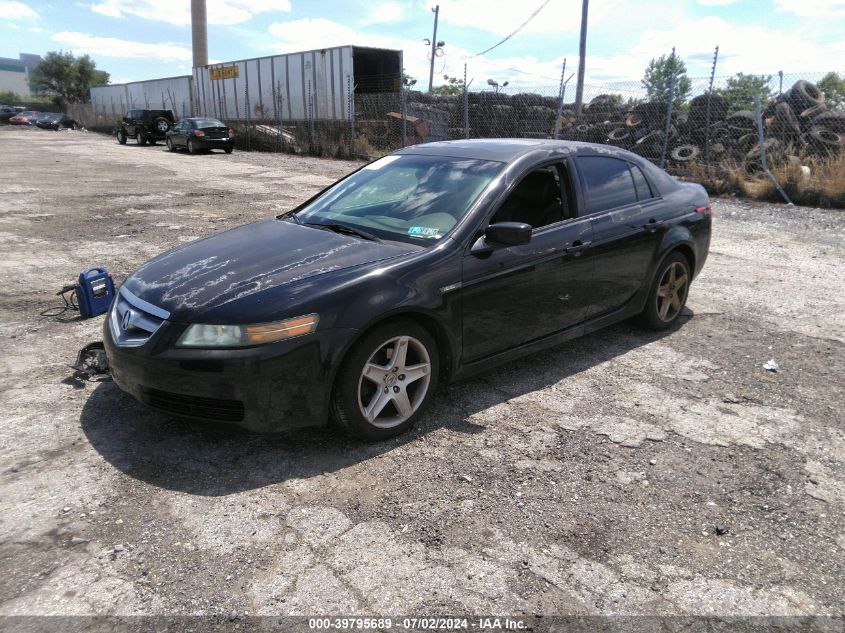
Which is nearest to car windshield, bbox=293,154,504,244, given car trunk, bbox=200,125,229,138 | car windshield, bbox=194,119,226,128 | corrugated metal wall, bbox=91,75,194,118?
car trunk, bbox=200,125,229,138

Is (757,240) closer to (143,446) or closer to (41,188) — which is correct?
(143,446)

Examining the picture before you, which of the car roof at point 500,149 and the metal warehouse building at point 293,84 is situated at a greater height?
the metal warehouse building at point 293,84

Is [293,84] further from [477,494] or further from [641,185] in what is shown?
[477,494]

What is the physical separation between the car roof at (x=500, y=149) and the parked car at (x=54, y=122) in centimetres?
6182

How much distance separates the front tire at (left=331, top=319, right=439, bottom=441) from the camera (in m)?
3.15

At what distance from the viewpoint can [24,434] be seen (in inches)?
133

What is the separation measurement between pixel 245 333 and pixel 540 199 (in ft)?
7.32

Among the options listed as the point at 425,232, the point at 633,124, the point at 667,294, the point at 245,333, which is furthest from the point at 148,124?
the point at 245,333

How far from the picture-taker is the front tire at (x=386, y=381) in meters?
3.15

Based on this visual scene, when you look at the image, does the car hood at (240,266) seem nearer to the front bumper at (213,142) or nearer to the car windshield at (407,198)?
the car windshield at (407,198)

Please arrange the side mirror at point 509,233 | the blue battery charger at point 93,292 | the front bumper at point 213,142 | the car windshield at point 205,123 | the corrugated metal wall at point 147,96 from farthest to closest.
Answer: the corrugated metal wall at point 147,96 < the car windshield at point 205,123 < the front bumper at point 213,142 < the blue battery charger at point 93,292 < the side mirror at point 509,233

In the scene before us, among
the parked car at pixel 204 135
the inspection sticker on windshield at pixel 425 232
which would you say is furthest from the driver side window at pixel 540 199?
the parked car at pixel 204 135

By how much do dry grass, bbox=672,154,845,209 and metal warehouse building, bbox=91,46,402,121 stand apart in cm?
1448

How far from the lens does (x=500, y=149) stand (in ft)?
13.9
